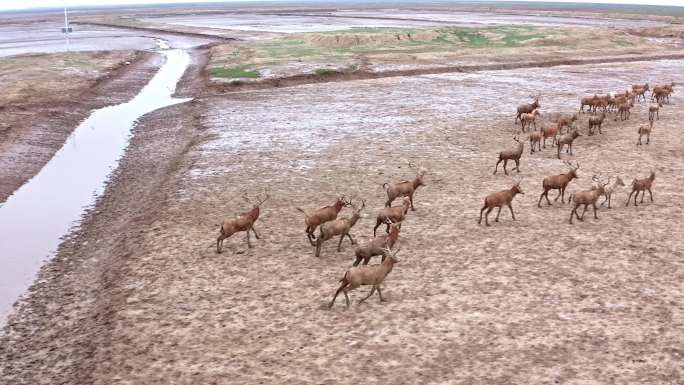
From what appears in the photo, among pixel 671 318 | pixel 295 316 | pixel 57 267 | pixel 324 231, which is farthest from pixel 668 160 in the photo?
pixel 57 267

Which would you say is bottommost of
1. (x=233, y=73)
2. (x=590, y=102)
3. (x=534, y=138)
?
(x=534, y=138)

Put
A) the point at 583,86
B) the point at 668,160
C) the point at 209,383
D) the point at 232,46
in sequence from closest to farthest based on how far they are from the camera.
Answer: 1. the point at 209,383
2. the point at 668,160
3. the point at 583,86
4. the point at 232,46

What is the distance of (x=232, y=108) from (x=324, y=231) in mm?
21837

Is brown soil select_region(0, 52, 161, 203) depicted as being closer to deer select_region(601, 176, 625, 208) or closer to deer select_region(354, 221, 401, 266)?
deer select_region(354, 221, 401, 266)

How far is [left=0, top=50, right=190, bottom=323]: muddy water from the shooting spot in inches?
631

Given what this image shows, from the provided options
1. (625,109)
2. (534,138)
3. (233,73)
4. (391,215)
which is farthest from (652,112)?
(233,73)

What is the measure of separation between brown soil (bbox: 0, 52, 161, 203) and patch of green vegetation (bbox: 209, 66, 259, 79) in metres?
5.50

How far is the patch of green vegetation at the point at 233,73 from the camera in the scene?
45969mm

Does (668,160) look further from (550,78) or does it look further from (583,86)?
(550,78)

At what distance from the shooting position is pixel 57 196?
21891mm

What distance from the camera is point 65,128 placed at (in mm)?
32688

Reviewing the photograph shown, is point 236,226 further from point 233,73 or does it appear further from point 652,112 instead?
point 233,73

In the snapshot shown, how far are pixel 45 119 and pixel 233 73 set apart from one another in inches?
652

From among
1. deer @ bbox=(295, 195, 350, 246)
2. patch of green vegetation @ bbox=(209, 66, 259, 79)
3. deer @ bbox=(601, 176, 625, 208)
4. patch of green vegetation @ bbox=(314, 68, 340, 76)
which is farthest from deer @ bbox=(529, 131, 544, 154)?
patch of green vegetation @ bbox=(209, 66, 259, 79)
